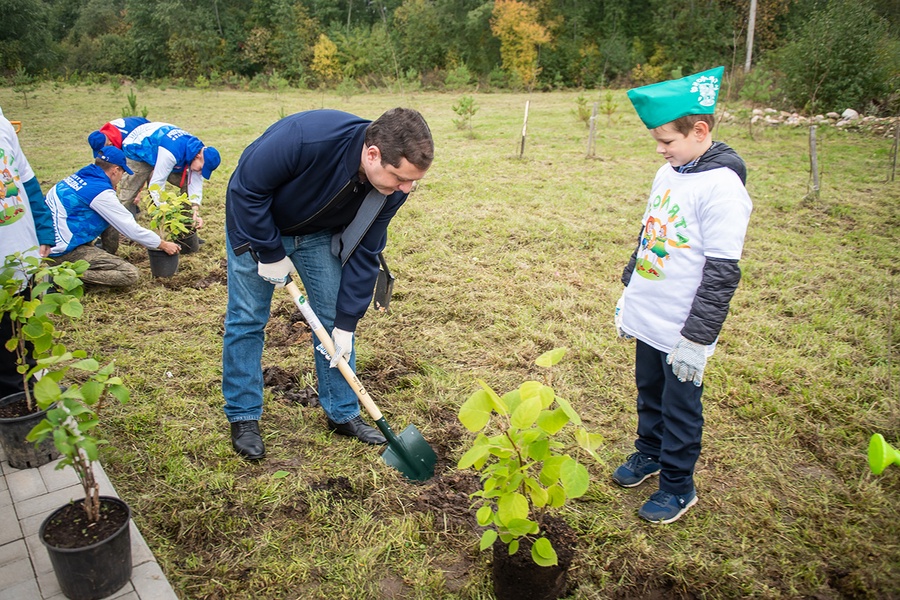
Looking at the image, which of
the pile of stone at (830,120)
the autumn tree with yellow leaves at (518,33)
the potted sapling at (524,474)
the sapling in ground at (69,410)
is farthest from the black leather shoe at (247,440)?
the autumn tree with yellow leaves at (518,33)

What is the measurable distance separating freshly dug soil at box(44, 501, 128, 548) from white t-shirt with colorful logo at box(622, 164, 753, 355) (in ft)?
6.88

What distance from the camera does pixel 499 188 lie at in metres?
8.18

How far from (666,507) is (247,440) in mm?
1977

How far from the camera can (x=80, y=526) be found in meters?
2.05

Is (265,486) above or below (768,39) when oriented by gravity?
below

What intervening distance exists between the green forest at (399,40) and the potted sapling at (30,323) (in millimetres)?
19448

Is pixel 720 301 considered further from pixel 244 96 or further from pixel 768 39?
pixel 768 39

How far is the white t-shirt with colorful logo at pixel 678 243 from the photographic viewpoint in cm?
217

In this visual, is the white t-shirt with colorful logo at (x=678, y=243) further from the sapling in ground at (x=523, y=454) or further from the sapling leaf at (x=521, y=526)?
the sapling leaf at (x=521, y=526)

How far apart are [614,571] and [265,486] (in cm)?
154

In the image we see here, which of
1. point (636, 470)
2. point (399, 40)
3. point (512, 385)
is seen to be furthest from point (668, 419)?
point (399, 40)

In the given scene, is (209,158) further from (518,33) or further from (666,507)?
→ (518,33)

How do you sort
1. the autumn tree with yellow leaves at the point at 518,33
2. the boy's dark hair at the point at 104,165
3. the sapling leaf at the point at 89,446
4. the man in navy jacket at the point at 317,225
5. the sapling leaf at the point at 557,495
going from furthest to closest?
1. the autumn tree with yellow leaves at the point at 518,33
2. the boy's dark hair at the point at 104,165
3. the man in navy jacket at the point at 317,225
4. the sapling leaf at the point at 557,495
5. the sapling leaf at the point at 89,446

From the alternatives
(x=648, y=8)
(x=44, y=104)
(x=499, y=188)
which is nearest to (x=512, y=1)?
(x=648, y=8)
